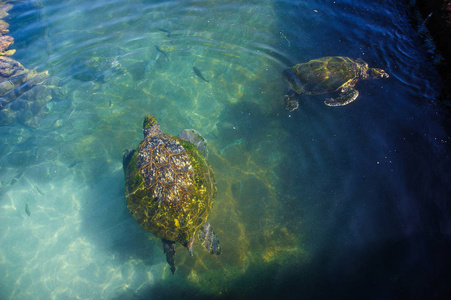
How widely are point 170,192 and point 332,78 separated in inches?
244

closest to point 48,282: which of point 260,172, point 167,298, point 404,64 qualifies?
point 167,298

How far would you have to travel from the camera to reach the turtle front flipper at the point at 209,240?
479 cm

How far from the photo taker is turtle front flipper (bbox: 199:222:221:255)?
4.79 m

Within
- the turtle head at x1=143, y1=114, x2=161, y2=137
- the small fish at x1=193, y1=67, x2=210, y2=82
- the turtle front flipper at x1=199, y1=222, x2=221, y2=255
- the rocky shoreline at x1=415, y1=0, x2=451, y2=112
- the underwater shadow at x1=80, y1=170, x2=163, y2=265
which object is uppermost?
the rocky shoreline at x1=415, y1=0, x2=451, y2=112

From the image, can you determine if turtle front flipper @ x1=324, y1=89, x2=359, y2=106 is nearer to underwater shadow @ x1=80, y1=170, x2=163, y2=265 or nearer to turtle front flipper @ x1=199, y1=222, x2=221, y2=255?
turtle front flipper @ x1=199, y1=222, x2=221, y2=255

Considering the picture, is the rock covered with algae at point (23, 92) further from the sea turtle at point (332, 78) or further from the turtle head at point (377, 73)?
the turtle head at point (377, 73)

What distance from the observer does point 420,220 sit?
4.79 metres

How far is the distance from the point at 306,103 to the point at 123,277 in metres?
7.42

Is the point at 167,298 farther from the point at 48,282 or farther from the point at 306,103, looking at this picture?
A: the point at 306,103

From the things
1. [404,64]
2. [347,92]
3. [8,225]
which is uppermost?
[404,64]

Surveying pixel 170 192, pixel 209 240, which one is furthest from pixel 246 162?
pixel 170 192

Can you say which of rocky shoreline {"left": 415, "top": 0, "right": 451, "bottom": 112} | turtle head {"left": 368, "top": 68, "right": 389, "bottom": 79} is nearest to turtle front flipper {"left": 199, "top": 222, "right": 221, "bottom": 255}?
turtle head {"left": 368, "top": 68, "right": 389, "bottom": 79}

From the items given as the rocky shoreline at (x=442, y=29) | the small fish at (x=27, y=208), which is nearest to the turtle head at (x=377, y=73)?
the rocky shoreline at (x=442, y=29)

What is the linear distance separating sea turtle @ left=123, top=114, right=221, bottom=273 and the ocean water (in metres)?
1.00
